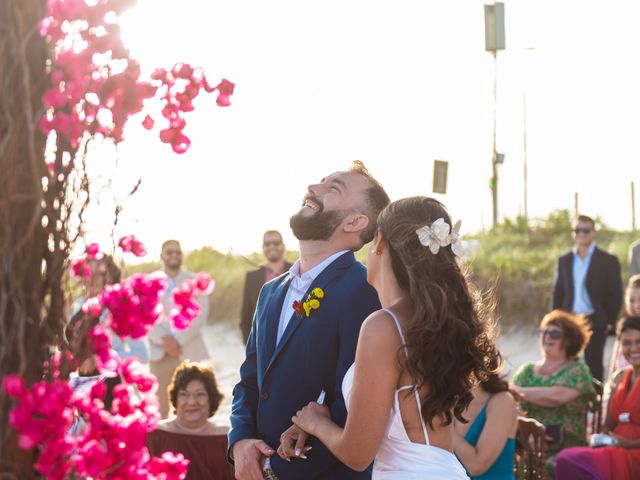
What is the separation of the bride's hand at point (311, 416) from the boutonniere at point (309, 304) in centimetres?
42

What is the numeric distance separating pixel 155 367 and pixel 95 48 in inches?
304

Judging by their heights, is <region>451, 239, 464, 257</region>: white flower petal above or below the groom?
above

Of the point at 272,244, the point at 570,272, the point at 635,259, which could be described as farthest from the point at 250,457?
the point at 635,259

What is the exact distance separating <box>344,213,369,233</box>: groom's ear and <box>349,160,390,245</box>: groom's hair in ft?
0.06

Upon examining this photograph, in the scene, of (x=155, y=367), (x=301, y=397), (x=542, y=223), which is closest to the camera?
(x=301, y=397)

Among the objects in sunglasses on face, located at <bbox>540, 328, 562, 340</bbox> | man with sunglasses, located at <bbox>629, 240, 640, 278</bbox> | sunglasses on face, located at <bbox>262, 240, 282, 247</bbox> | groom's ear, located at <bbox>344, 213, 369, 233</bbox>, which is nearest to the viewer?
groom's ear, located at <bbox>344, 213, 369, 233</bbox>

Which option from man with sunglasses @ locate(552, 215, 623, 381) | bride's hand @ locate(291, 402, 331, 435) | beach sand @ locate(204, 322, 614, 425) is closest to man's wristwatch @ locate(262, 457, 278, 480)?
bride's hand @ locate(291, 402, 331, 435)

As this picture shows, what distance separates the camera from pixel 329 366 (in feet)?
13.8

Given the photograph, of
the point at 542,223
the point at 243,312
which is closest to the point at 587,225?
the point at 243,312

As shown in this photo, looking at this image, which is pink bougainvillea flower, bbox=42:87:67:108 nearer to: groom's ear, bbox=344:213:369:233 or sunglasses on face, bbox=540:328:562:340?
groom's ear, bbox=344:213:369:233

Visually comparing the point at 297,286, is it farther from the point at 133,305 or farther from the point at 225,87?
the point at 133,305

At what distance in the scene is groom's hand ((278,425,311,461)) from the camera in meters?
3.92

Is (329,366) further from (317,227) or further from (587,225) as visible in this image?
(587,225)

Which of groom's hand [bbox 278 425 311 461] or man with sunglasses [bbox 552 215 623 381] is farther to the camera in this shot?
man with sunglasses [bbox 552 215 623 381]
